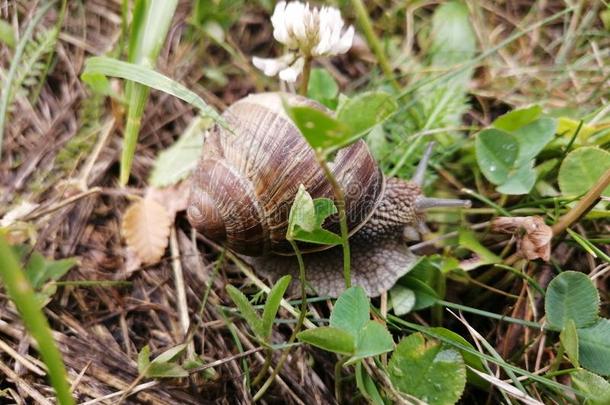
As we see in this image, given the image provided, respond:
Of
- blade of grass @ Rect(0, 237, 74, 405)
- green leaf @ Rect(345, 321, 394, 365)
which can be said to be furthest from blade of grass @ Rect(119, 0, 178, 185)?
green leaf @ Rect(345, 321, 394, 365)

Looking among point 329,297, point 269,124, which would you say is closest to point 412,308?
point 329,297

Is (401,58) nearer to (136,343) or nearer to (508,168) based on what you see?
(508,168)

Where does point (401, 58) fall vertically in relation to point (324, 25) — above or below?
below

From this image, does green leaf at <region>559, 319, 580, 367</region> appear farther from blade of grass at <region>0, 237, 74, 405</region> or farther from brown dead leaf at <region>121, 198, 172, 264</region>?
brown dead leaf at <region>121, 198, 172, 264</region>

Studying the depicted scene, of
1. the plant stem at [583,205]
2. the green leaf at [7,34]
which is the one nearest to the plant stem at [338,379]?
the plant stem at [583,205]

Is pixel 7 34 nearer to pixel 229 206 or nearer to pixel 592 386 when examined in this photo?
pixel 229 206
